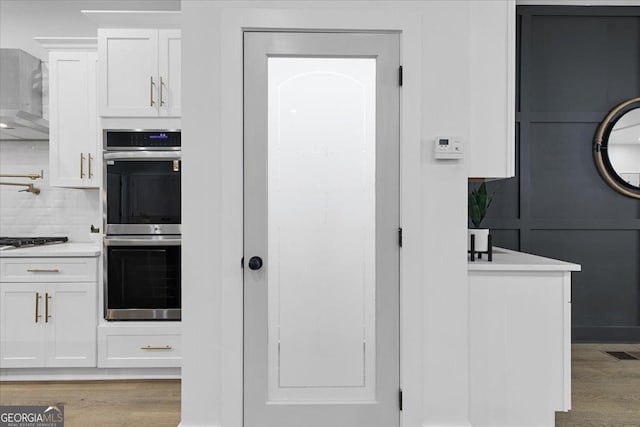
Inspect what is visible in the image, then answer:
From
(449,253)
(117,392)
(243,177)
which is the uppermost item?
(243,177)

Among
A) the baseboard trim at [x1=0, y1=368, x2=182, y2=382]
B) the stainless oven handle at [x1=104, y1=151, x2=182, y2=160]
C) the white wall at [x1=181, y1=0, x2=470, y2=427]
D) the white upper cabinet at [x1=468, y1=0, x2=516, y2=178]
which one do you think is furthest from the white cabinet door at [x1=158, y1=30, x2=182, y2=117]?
the white upper cabinet at [x1=468, y1=0, x2=516, y2=178]

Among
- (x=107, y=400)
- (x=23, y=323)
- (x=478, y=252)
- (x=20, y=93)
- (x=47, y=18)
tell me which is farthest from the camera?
(x=47, y=18)

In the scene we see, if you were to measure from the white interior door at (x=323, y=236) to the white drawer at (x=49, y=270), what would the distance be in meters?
1.59

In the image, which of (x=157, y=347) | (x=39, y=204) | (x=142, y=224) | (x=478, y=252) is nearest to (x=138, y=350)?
(x=157, y=347)

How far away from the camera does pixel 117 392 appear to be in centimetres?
315

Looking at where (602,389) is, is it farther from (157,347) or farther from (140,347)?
(140,347)

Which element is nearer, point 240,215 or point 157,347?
point 240,215

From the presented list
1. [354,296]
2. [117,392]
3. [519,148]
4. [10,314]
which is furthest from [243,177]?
[519,148]

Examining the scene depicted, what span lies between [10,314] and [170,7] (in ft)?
8.61

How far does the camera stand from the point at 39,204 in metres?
4.02

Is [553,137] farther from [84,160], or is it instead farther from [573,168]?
[84,160]

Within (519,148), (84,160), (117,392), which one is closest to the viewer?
(117,392)

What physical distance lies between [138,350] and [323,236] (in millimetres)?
1821

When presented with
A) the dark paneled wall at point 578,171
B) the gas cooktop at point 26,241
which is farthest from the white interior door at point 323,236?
the gas cooktop at point 26,241
